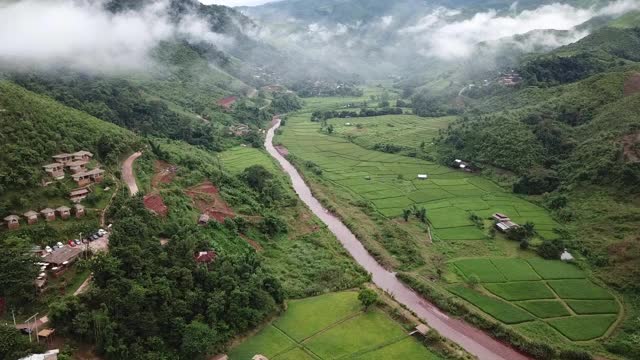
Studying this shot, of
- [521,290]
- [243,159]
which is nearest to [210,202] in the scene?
[243,159]

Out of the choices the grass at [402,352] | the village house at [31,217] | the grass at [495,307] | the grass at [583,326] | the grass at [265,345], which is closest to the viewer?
the grass at [265,345]

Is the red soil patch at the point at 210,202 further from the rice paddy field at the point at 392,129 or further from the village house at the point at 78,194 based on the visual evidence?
the rice paddy field at the point at 392,129

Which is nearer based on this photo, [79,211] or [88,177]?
[79,211]

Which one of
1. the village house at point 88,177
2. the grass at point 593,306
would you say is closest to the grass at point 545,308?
the grass at point 593,306

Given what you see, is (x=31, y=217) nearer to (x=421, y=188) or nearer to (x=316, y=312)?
(x=316, y=312)

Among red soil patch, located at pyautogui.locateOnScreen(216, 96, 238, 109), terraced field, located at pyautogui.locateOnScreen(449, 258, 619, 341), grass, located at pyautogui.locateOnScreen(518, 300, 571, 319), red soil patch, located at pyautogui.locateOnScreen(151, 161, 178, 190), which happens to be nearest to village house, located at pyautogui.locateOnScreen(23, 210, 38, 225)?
red soil patch, located at pyautogui.locateOnScreen(151, 161, 178, 190)

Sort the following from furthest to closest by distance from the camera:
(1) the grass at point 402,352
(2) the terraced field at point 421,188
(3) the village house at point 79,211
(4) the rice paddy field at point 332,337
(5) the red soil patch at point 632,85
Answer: (5) the red soil patch at point 632,85
(2) the terraced field at point 421,188
(3) the village house at point 79,211
(4) the rice paddy field at point 332,337
(1) the grass at point 402,352

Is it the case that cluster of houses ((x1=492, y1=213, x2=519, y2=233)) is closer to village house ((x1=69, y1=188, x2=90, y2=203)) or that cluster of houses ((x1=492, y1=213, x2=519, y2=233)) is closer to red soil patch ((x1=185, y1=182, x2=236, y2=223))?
red soil patch ((x1=185, y1=182, x2=236, y2=223))
